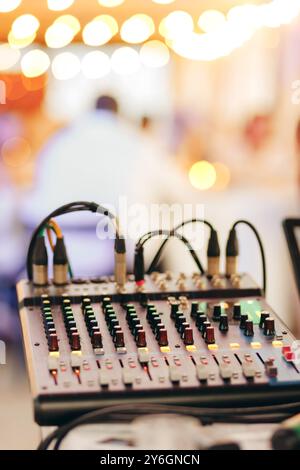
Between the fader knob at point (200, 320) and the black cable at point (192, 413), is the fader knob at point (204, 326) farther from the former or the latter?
the black cable at point (192, 413)

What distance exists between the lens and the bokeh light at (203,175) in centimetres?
330

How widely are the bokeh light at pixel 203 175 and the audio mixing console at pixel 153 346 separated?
226cm

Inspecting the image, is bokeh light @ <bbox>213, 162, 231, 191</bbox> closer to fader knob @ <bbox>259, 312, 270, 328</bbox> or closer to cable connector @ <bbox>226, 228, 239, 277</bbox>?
cable connector @ <bbox>226, 228, 239, 277</bbox>

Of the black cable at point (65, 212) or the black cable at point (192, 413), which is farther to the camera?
the black cable at point (65, 212)

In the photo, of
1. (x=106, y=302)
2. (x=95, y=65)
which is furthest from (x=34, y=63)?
(x=106, y=302)

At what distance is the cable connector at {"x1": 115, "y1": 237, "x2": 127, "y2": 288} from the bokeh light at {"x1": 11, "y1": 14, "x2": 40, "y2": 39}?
2204 millimetres

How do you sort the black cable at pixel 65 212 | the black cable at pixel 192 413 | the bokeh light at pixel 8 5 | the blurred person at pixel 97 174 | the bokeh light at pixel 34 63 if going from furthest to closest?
1. the bokeh light at pixel 34 63
2. the bokeh light at pixel 8 5
3. the blurred person at pixel 97 174
4. the black cable at pixel 65 212
5. the black cable at pixel 192 413

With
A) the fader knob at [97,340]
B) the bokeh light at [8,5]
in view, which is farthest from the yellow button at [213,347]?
the bokeh light at [8,5]

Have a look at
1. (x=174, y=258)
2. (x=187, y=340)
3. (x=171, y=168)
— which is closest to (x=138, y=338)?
(x=187, y=340)

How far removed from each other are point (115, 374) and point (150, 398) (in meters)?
0.05

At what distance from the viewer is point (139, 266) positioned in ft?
3.44

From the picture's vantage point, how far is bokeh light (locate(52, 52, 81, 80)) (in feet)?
11.4

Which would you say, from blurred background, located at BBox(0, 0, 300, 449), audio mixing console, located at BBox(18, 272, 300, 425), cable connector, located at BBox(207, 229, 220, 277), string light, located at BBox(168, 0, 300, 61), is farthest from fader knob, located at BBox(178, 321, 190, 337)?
string light, located at BBox(168, 0, 300, 61)

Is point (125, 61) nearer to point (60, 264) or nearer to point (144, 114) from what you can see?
point (144, 114)
